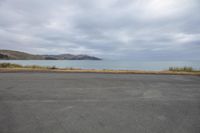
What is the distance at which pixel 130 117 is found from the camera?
2.77 metres

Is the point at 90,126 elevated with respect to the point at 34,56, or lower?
lower

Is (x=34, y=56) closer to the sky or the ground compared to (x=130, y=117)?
closer to the sky

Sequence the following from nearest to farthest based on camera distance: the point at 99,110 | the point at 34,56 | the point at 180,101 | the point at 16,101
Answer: the point at 99,110
the point at 16,101
the point at 180,101
the point at 34,56

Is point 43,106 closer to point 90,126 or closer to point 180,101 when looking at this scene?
point 90,126

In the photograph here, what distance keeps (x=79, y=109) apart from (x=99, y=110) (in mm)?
501

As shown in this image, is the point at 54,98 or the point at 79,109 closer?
the point at 79,109

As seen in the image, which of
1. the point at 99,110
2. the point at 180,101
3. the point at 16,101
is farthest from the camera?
the point at 180,101

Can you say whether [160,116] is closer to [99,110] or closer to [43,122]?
[99,110]

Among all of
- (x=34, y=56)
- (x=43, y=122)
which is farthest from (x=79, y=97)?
(x=34, y=56)

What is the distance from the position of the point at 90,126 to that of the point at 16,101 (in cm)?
248

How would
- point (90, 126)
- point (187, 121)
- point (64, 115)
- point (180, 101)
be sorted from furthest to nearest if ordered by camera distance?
point (180, 101) < point (64, 115) < point (187, 121) < point (90, 126)

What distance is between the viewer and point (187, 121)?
261cm

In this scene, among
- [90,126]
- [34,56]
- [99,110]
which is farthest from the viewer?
[34,56]

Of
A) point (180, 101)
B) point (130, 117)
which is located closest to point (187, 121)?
point (130, 117)
